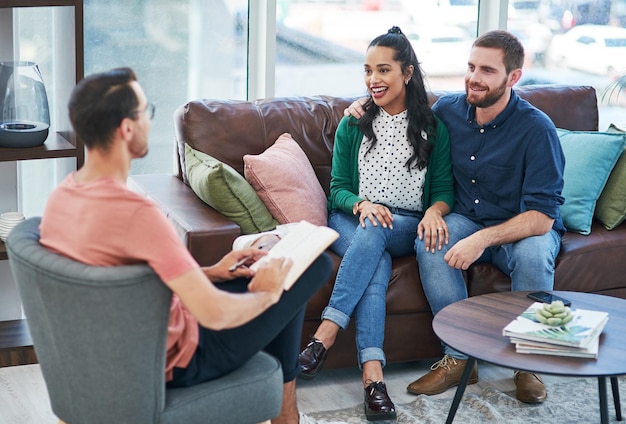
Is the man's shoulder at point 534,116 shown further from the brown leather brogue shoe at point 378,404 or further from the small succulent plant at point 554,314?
the brown leather brogue shoe at point 378,404

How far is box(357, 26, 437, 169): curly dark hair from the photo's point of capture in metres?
3.37

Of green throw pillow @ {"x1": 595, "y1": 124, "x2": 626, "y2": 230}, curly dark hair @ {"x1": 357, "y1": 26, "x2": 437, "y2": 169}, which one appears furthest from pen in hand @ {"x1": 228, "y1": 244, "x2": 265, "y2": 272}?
green throw pillow @ {"x1": 595, "y1": 124, "x2": 626, "y2": 230}

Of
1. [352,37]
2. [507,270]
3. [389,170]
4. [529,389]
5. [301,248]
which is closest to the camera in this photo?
[301,248]

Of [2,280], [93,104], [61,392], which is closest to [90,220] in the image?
[93,104]

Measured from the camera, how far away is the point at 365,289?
3137 millimetres

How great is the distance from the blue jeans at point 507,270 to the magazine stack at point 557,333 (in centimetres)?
47

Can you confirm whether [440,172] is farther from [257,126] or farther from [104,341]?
[104,341]

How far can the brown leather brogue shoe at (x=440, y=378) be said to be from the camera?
318 centimetres

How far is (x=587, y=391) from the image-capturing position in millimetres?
3223

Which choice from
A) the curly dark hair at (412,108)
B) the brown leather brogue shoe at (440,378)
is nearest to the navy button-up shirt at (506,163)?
the curly dark hair at (412,108)

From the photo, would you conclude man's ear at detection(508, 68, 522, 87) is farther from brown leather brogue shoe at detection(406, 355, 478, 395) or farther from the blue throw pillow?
brown leather brogue shoe at detection(406, 355, 478, 395)

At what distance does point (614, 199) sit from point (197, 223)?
1592mm

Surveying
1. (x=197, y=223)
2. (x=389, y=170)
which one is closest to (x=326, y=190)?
(x=389, y=170)

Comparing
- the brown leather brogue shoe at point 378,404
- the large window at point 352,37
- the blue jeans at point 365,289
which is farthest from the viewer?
the large window at point 352,37
